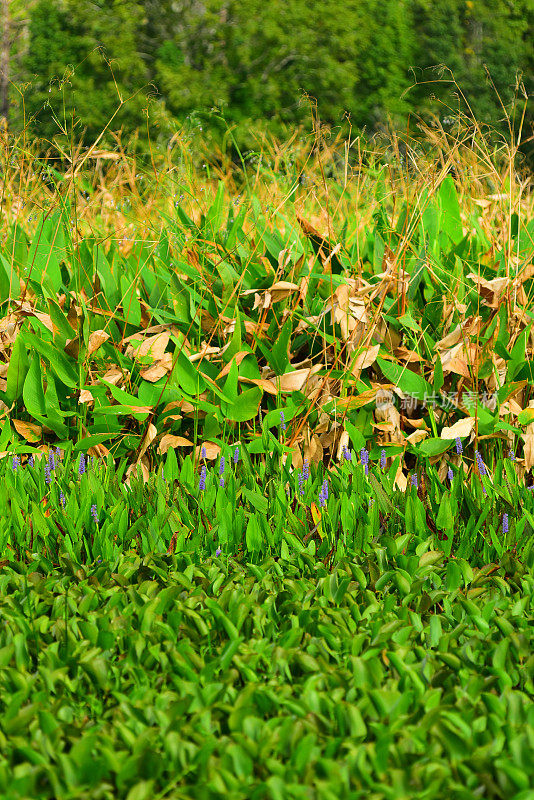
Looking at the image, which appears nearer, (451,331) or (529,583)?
(529,583)

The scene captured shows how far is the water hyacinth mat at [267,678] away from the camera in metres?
1.53

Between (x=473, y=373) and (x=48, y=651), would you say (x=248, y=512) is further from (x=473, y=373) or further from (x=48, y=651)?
(x=473, y=373)

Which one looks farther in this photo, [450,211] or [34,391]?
[450,211]

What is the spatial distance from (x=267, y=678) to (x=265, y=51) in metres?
22.5

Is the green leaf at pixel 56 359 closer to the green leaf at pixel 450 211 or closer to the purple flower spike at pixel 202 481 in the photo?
the purple flower spike at pixel 202 481

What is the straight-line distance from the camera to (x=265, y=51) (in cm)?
2195

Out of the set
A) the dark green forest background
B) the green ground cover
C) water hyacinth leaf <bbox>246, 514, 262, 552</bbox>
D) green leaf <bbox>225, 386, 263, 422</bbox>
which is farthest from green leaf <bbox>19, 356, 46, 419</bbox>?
the dark green forest background

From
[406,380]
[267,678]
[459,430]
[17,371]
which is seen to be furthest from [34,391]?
[267,678]

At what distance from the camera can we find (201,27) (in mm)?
21891

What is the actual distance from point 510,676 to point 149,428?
6.01ft

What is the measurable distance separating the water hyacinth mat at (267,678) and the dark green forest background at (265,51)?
785 inches

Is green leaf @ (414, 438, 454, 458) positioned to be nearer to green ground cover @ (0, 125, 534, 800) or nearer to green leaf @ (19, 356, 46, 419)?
green ground cover @ (0, 125, 534, 800)

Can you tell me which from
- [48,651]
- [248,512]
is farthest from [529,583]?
[48,651]

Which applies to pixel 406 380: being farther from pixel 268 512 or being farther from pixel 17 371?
pixel 17 371
